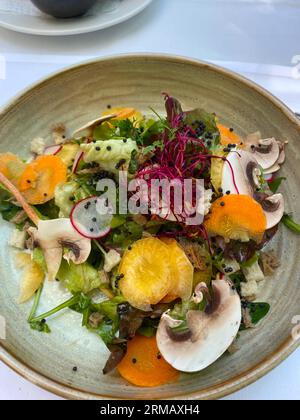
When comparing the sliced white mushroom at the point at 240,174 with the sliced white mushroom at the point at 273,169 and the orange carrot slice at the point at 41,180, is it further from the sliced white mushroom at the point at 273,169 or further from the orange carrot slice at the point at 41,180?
the orange carrot slice at the point at 41,180

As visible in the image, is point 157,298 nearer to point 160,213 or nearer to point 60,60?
point 160,213

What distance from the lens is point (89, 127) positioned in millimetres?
1701

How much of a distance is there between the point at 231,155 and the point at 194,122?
0.58 ft

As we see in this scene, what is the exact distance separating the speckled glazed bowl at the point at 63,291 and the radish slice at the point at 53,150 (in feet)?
0.27

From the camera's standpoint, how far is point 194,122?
65.7 inches

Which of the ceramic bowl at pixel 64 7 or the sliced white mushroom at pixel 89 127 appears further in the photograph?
the ceramic bowl at pixel 64 7

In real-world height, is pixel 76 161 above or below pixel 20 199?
above

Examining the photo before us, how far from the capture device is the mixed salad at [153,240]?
1.41 meters

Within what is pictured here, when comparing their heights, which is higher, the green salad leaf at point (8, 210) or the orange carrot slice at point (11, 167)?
the orange carrot slice at point (11, 167)

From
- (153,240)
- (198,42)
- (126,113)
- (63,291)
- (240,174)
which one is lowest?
(63,291)

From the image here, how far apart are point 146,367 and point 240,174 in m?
0.64

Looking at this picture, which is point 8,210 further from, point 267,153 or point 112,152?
point 267,153

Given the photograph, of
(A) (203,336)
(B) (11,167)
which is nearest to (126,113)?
(B) (11,167)

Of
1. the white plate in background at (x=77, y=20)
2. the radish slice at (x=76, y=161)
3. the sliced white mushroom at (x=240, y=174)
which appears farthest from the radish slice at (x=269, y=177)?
the white plate in background at (x=77, y=20)
